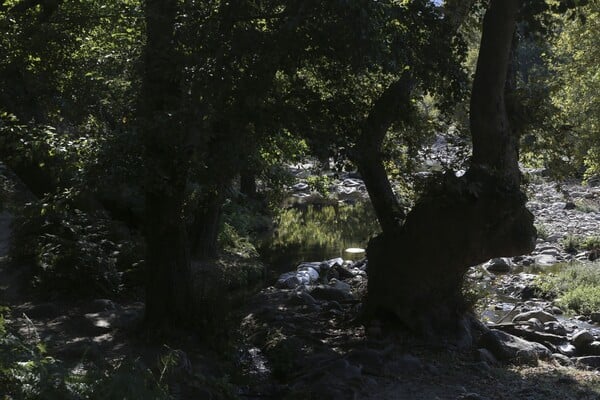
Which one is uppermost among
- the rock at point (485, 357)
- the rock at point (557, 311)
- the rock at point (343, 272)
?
the rock at point (343, 272)

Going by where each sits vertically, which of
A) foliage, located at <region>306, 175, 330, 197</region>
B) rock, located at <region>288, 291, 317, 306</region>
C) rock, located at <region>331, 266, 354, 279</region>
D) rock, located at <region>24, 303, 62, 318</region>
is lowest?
rock, located at <region>331, 266, 354, 279</region>

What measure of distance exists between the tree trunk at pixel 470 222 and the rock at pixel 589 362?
213cm

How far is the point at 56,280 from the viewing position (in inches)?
474

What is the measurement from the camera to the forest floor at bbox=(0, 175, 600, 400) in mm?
8359

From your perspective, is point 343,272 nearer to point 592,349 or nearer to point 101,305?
point 592,349

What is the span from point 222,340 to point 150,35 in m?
4.05

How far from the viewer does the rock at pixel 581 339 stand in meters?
12.5

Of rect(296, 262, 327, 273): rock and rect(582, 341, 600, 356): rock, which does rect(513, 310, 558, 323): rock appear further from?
rect(296, 262, 327, 273): rock

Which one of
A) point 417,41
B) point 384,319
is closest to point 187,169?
point 417,41

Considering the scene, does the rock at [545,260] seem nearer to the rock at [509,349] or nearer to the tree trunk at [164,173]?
the rock at [509,349]

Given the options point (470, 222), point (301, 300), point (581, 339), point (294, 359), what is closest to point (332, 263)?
point (301, 300)

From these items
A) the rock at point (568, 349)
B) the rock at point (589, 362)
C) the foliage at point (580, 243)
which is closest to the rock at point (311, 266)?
the foliage at point (580, 243)

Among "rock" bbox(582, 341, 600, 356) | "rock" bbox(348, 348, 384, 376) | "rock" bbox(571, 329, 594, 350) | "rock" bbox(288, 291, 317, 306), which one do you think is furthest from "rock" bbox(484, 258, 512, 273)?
"rock" bbox(348, 348, 384, 376)

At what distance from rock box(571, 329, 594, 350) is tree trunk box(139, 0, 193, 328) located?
694 cm
